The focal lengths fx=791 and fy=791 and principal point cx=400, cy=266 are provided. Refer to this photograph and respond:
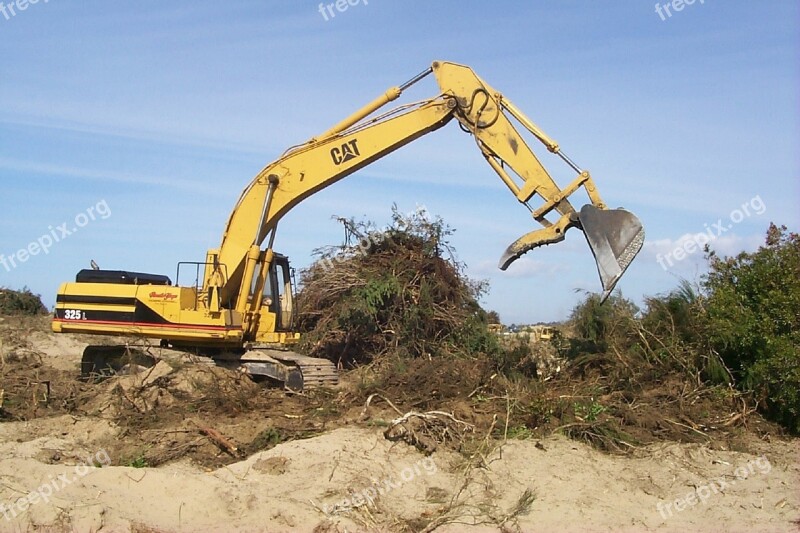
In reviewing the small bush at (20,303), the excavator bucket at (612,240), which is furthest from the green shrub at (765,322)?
the small bush at (20,303)

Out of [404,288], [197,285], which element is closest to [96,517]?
[197,285]

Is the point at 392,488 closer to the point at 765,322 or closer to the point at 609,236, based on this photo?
the point at 609,236

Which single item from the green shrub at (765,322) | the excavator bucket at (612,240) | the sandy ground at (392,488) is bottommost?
the sandy ground at (392,488)

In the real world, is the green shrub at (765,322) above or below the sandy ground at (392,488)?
above

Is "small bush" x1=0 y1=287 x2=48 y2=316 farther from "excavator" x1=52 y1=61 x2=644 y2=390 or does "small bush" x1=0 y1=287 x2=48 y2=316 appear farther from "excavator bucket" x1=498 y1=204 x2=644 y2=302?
"excavator bucket" x1=498 y1=204 x2=644 y2=302

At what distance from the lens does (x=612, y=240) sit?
31.7ft

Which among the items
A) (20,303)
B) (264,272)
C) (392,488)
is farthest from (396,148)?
(20,303)

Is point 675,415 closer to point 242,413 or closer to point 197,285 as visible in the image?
point 242,413

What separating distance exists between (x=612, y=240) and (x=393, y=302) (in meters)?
5.66

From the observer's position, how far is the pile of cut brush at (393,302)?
1445 centimetres

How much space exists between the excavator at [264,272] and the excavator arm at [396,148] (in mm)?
15

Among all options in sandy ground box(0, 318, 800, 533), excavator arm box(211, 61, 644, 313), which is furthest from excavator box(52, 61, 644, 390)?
sandy ground box(0, 318, 800, 533)

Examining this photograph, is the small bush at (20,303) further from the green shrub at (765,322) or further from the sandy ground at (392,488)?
the green shrub at (765,322)

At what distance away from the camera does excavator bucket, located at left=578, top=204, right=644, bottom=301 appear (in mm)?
9500
